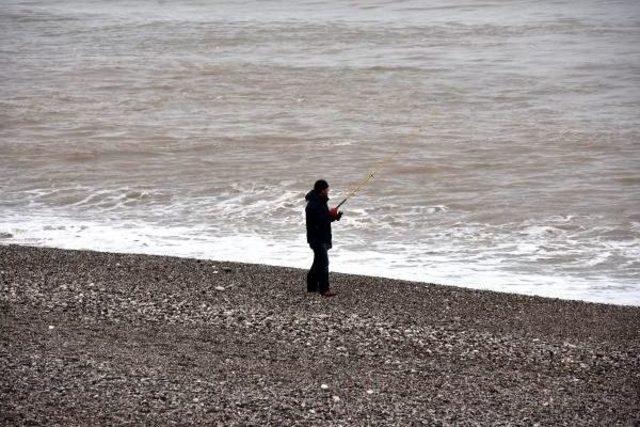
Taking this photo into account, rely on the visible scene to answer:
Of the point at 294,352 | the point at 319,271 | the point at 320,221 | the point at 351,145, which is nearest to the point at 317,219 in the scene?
the point at 320,221

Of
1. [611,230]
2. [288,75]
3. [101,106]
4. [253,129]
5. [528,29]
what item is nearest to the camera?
[611,230]

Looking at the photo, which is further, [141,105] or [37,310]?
[141,105]

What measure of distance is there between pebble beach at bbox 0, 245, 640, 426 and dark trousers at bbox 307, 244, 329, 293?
151 millimetres

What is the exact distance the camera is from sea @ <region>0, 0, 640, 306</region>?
14.9 meters

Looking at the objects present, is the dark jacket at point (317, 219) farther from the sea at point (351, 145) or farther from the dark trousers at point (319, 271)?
the sea at point (351, 145)

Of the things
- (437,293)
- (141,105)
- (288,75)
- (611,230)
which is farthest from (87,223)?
(288,75)

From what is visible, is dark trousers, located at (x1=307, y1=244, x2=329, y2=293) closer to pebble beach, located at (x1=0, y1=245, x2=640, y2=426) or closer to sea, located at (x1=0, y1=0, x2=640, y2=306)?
pebble beach, located at (x1=0, y1=245, x2=640, y2=426)

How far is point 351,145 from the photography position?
22594 mm

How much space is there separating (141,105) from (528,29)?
1941 cm

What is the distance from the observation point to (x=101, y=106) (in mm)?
27859

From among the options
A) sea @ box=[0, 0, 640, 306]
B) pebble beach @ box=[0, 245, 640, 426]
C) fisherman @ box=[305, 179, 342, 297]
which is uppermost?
fisherman @ box=[305, 179, 342, 297]

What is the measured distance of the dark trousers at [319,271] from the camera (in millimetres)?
10555

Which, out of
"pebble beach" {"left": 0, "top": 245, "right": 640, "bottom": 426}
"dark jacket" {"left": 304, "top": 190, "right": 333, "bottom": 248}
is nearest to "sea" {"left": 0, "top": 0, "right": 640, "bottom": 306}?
"dark jacket" {"left": 304, "top": 190, "right": 333, "bottom": 248}

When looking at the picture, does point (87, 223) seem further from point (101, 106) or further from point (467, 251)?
point (101, 106)
